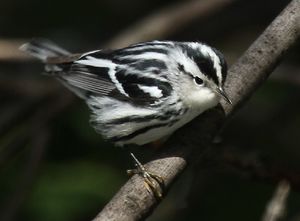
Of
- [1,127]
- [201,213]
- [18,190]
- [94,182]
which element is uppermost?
[1,127]

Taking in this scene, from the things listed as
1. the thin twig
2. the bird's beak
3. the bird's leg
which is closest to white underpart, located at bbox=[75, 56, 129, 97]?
the bird's beak

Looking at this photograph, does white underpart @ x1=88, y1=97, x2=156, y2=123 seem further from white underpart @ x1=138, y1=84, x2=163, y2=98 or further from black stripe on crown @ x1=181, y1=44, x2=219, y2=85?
black stripe on crown @ x1=181, y1=44, x2=219, y2=85

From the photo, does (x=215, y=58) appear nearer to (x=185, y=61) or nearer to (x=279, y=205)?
(x=185, y=61)

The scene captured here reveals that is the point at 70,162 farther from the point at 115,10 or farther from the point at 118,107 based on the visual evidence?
the point at 115,10

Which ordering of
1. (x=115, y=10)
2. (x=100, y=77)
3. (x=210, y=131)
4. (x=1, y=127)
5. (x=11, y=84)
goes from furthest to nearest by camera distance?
(x=115, y=10) < (x=11, y=84) < (x=1, y=127) < (x=100, y=77) < (x=210, y=131)

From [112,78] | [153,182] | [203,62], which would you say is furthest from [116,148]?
[153,182]

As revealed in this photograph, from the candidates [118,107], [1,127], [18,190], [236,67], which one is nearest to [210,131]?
[236,67]
